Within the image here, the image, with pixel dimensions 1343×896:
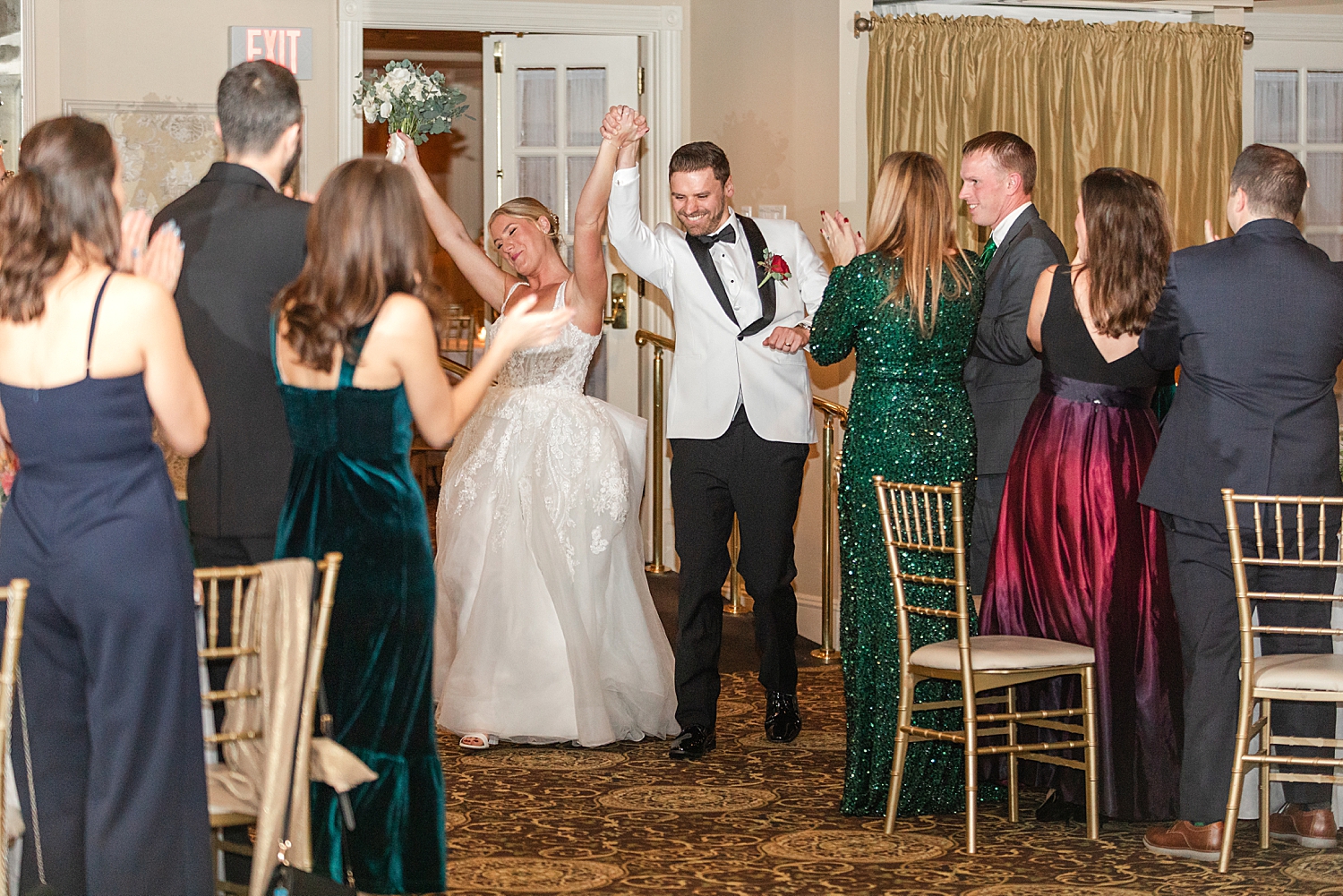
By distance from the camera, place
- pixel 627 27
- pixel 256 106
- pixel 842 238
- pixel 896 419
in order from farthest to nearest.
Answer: pixel 627 27
pixel 842 238
pixel 896 419
pixel 256 106

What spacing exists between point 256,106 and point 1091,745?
2.54 m

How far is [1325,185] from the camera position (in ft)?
23.0

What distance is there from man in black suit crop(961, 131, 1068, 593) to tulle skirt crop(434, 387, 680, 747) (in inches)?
44.9

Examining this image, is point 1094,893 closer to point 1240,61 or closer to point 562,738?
point 562,738

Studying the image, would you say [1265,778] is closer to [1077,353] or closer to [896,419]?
[1077,353]

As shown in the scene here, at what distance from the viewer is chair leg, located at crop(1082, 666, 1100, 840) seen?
3.73 m

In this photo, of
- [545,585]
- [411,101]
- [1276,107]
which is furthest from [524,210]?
[1276,107]

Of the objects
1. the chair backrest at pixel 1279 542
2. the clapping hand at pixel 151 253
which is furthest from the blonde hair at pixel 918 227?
the clapping hand at pixel 151 253

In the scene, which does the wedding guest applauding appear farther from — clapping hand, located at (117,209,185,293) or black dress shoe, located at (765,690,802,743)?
black dress shoe, located at (765,690,802,743)

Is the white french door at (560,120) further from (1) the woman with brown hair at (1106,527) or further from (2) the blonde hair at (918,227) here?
(1) the woman with brown hair at (1106,527)

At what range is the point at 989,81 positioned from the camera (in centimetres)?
648

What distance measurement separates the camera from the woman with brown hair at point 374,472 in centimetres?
261

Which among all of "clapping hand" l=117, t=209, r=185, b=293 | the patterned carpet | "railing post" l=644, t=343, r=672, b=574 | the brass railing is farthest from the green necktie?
"railing post" l=644, t=343, r=672, b=574

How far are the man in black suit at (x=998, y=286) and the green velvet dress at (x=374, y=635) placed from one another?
218 centimetres
